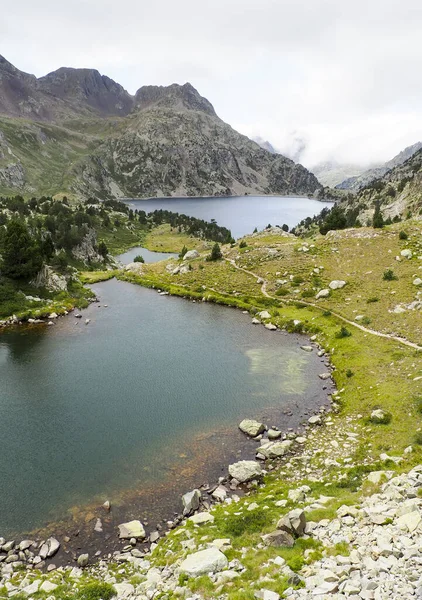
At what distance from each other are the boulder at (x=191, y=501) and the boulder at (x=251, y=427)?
1035 centimetres

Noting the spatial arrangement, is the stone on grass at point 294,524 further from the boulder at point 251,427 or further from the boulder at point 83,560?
the boulder at point 251,427

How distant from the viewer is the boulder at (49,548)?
2683 cm

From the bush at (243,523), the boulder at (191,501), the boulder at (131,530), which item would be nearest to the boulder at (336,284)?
the boulder at (191,501)

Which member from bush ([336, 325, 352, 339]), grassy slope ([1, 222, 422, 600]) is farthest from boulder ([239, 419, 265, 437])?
bush ([336, 325, 352, 339])

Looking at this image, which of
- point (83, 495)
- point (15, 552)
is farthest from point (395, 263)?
point (15, 552)

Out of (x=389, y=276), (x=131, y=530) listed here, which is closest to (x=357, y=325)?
(x=389, y=276)

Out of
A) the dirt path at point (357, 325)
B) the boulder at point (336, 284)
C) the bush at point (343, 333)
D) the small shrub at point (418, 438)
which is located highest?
the boulder at point (336, 284)

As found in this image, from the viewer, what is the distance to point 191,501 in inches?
1213

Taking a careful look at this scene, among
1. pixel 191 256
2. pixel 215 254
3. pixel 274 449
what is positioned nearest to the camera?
pixel 274 449

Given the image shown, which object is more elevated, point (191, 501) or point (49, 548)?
point (191, 501)

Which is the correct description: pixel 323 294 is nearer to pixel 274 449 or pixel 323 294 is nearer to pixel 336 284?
pixel 336 284

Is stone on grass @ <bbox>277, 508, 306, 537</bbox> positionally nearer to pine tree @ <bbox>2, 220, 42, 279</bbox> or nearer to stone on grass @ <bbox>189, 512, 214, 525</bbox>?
stone on grass @ <bbox>189, 512, 214, 525</bbox>

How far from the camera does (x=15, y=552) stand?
1067 inches

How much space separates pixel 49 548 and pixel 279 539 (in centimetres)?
1703
